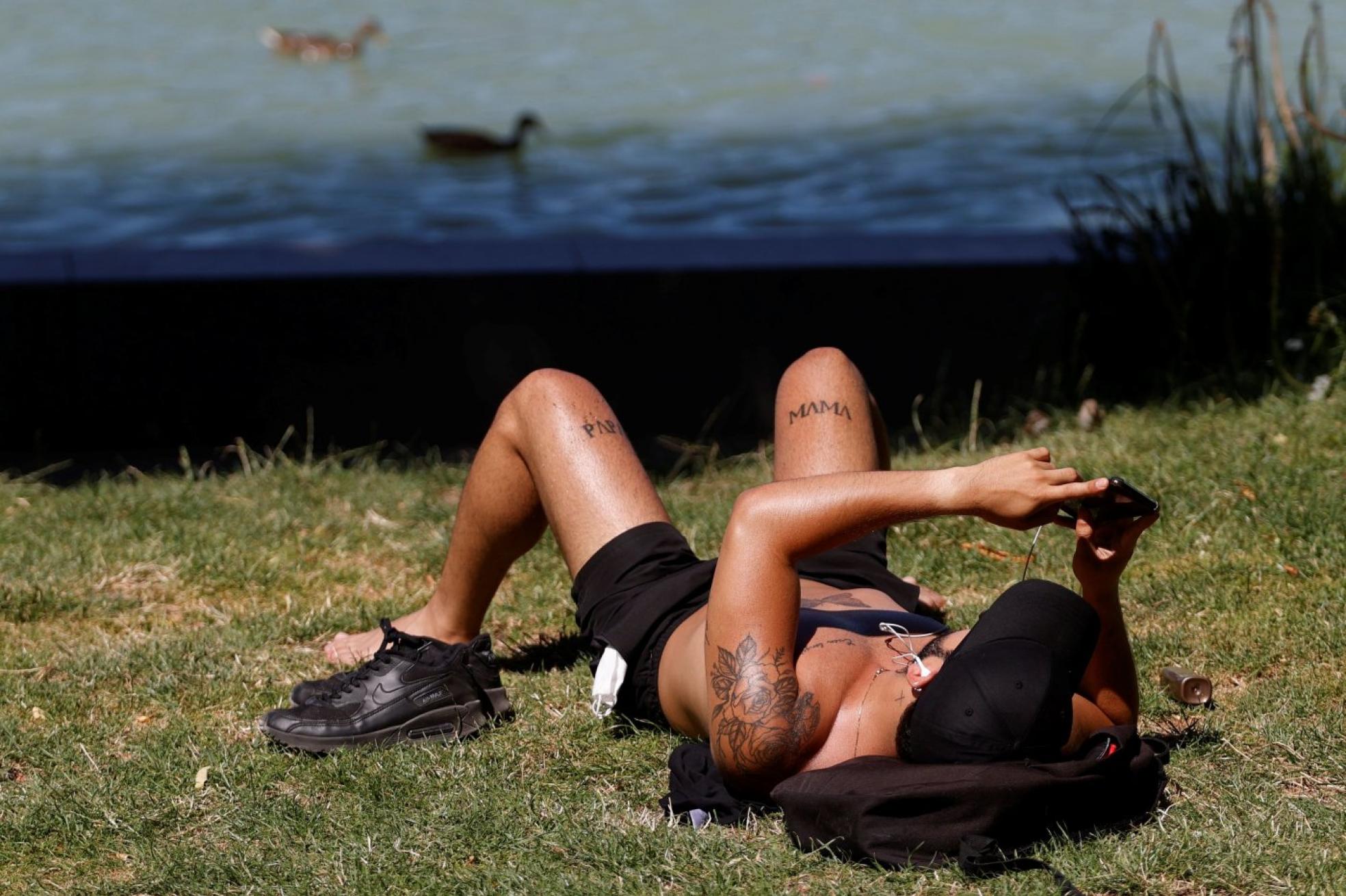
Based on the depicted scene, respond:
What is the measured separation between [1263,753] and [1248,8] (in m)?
3.80

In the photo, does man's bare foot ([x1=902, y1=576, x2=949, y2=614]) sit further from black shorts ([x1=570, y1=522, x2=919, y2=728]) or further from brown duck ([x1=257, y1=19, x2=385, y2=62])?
brown duck ([x1=257, y1=19, x2=385, y2=62])

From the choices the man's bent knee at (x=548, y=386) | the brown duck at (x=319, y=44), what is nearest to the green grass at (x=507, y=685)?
the man's bent knee at (x=548, y=386)

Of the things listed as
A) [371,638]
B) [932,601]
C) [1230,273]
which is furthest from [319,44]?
[932,601]

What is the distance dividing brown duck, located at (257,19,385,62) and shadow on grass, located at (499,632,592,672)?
42.8ft

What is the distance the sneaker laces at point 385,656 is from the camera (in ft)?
12.3

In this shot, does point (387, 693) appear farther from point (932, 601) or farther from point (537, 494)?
point (932, 601)

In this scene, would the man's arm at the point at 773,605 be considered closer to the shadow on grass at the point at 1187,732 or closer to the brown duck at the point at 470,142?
the shadow on grass at the point at 1187,732

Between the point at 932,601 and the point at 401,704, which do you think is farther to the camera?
the point at 932,601

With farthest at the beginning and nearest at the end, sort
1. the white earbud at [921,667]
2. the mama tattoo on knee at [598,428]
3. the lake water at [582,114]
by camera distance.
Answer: the lake water at [582,114], the mama tattoo on knee at [598,428], the white earbud at [921,667]

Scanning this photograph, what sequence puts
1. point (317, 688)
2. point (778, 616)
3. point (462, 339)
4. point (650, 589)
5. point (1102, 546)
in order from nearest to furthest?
point (1102, 546) < point (778, 616) < point (650, 589) < point (317, 688) < point (462, 339)

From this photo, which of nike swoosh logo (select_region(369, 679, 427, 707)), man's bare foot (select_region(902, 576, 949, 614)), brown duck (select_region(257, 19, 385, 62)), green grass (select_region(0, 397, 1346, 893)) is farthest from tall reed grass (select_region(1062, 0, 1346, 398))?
brown duck (select_region(257, 19, 385, 62))

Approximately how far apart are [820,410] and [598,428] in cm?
58

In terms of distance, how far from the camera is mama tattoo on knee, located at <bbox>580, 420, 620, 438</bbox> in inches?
153

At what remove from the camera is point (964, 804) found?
291cm
